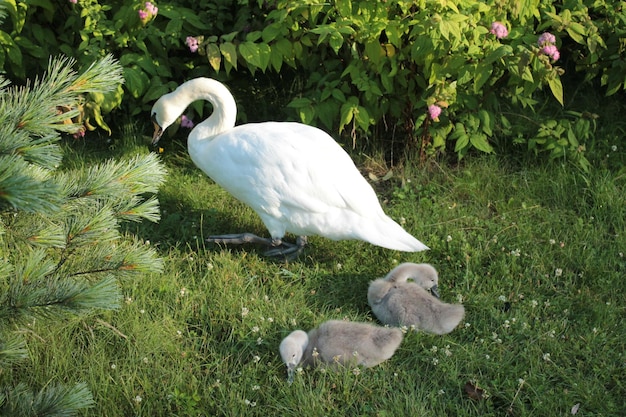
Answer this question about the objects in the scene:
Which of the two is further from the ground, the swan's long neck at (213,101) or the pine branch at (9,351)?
the pine branch at (9,351)

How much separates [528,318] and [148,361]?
1.81 meters

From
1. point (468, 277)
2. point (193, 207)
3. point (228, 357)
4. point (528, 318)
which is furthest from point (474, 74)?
point (228, 357)

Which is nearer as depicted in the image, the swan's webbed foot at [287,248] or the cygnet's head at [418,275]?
the cygnet's head at [418,275]

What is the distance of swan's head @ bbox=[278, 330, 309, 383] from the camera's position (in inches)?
129

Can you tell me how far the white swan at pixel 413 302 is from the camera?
3.55 metres

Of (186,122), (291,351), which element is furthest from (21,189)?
(186,122)

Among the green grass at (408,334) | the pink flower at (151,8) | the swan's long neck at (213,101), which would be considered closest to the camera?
the green grass at (408,334)

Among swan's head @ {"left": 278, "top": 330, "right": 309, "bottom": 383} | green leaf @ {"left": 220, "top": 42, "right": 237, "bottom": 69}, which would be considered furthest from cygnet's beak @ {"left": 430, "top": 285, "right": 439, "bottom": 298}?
green leaf @ {"left": 220, "top": 42, "right": 237, "bottom": 69}

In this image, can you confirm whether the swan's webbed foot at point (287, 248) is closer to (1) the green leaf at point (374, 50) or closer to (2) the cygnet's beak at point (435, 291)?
(2) the cygnet's beak at point (435, 291)

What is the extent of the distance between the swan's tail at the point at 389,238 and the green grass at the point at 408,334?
23 centimetres

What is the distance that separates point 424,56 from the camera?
4469mm

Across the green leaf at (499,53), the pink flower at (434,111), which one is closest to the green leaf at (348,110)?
the pink flower at (434,111)

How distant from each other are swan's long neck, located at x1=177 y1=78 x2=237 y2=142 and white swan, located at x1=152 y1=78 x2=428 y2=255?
0.61 ft

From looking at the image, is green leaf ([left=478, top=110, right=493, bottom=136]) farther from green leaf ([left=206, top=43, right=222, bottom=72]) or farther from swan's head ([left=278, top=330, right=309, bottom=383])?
swan's head ([left=278, top=330, right=309, bottom=383])
